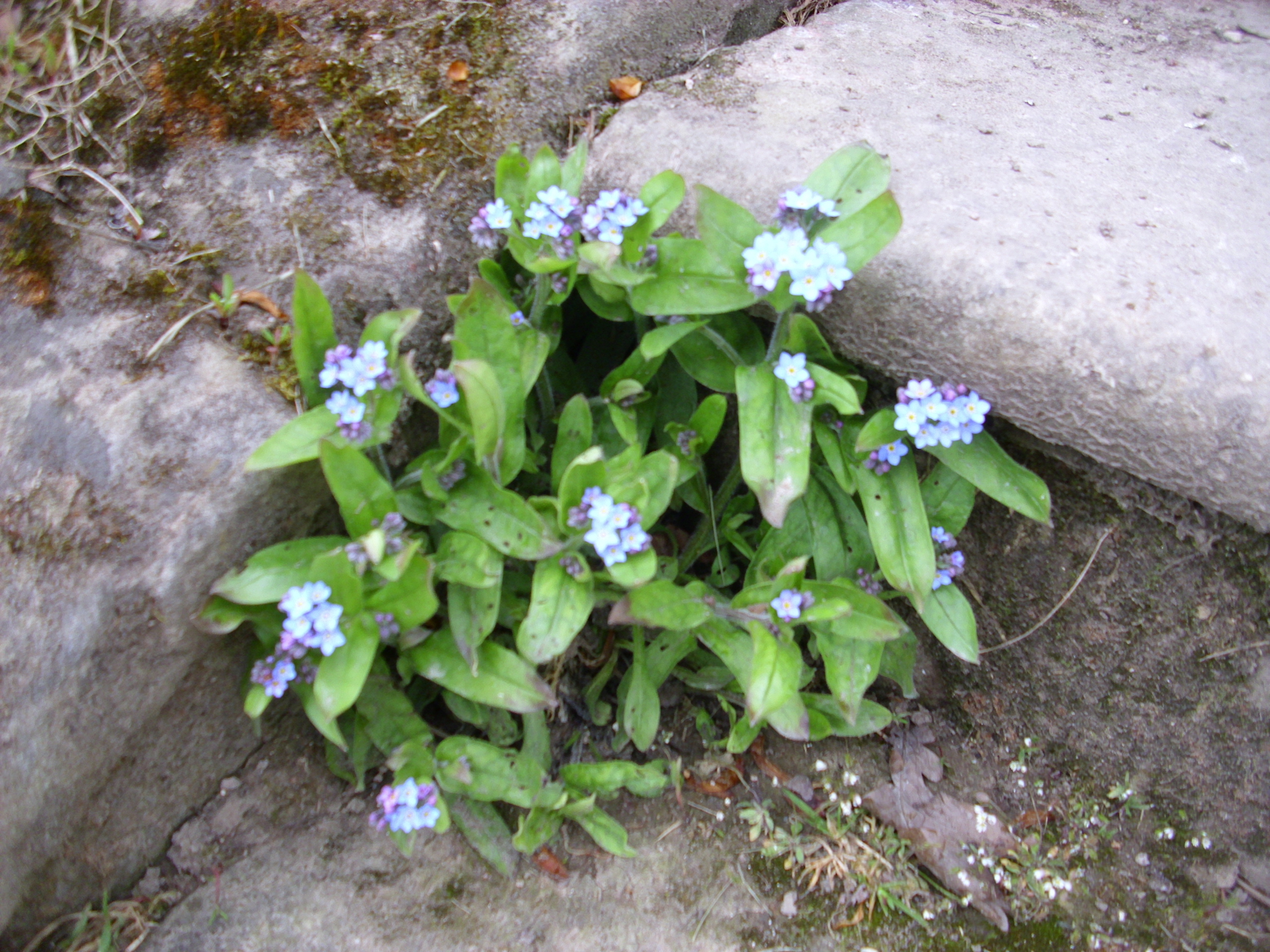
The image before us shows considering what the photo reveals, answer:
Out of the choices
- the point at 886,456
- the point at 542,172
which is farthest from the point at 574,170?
the point at 886,456

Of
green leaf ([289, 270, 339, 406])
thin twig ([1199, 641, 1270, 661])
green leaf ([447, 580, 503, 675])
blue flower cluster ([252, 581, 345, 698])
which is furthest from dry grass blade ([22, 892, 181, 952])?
thin twig ([1199, 641, 1270, 661])

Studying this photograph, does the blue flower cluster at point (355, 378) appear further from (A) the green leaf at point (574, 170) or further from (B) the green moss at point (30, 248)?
(B) the green moss at point (30, 248)

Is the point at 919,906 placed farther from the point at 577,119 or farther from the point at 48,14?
the point at 48,14

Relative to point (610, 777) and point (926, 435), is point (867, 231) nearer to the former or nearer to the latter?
point (926, 435)

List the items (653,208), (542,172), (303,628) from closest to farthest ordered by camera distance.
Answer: (303,628), (653,208), (542,172)

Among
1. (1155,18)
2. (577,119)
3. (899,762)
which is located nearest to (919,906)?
(899,762)

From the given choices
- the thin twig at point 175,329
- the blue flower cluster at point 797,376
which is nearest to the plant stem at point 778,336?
the blue flower cluster at point 797,376
